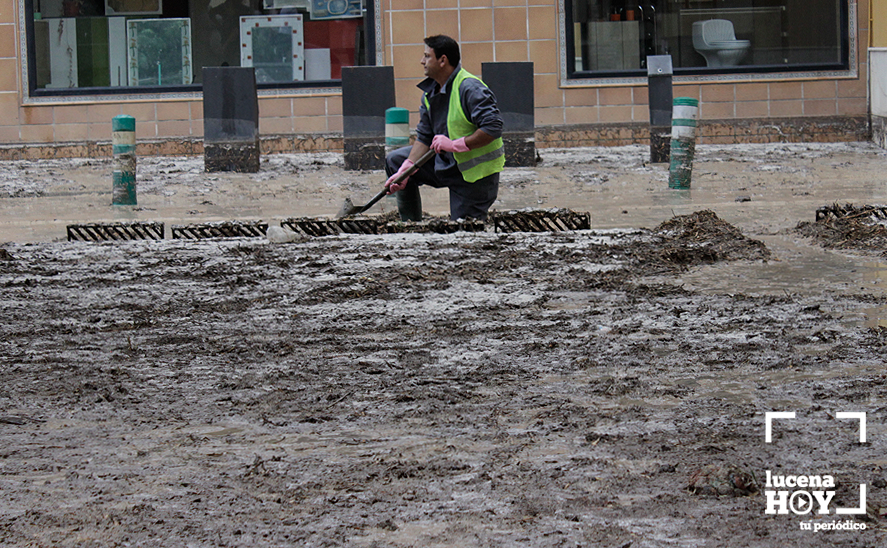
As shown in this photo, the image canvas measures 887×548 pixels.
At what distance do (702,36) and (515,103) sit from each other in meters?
3.72

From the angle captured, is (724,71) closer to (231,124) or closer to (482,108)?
(231,124)

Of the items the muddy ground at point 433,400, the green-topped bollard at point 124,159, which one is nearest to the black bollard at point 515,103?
the green-topped bollard at point 124,159

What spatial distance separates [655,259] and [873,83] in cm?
976

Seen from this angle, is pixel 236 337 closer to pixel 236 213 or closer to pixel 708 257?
pixel 708 257

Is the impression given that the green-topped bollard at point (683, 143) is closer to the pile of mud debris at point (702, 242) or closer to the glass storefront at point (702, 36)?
the pile of mud debris at point (702, 242)

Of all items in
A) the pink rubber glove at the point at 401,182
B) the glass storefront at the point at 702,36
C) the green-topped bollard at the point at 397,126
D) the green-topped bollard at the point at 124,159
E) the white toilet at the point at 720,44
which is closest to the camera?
the pink rubber glove at the point at 401,182

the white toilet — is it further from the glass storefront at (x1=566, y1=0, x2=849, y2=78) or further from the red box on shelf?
the red box on shelf

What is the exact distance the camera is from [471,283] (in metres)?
5.32

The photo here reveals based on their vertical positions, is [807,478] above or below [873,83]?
below

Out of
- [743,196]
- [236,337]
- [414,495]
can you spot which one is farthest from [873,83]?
[414,495]

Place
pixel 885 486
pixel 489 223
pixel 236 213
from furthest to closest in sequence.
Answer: pixel 236 213
pixel 489 223
pixel 885 486

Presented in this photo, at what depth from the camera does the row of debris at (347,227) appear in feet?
23.2

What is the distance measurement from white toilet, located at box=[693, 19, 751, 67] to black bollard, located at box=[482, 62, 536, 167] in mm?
3384

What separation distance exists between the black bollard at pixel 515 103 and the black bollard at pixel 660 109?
4.65 feet
